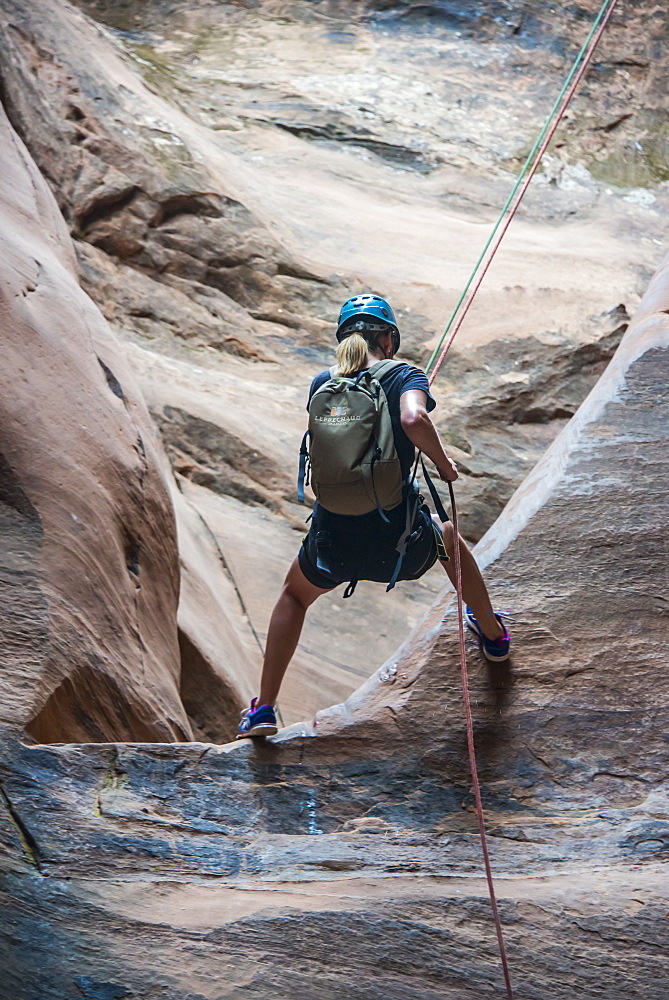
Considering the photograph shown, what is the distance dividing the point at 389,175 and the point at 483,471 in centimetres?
440

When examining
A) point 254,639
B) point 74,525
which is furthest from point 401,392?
point 254,639

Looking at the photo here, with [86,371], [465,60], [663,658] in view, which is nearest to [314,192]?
[465,60]

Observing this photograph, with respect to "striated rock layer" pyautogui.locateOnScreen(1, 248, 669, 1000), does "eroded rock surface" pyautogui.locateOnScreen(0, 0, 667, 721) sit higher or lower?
higher

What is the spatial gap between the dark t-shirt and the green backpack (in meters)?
0.04

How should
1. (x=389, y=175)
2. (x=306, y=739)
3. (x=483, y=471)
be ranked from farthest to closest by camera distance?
(x=389, y=175)
(x=483, y=471)
(x=306, y=739)

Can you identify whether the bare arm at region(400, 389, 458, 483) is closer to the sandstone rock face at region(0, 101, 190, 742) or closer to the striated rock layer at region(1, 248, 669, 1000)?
the striated rock layer at region(1, 248, 669, 1000)

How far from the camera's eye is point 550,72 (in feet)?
42.0

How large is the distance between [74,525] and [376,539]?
1.44 meters

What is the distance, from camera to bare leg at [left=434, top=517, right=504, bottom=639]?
13.4 ft

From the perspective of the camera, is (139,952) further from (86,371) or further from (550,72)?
(550,72)

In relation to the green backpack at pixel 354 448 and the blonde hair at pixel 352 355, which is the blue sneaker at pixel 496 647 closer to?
the green backpack at pixel 354 448

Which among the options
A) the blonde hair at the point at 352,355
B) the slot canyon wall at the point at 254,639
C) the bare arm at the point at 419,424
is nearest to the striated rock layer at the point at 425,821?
the slot canyon wall at the point at 254,639

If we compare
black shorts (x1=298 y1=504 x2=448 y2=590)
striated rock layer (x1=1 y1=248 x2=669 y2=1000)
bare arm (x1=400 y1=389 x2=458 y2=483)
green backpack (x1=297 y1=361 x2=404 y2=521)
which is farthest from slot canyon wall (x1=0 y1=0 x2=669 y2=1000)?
bare arm (x1=400 y1=389 x2=458 y2=483)

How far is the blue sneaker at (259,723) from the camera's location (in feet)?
13.4
